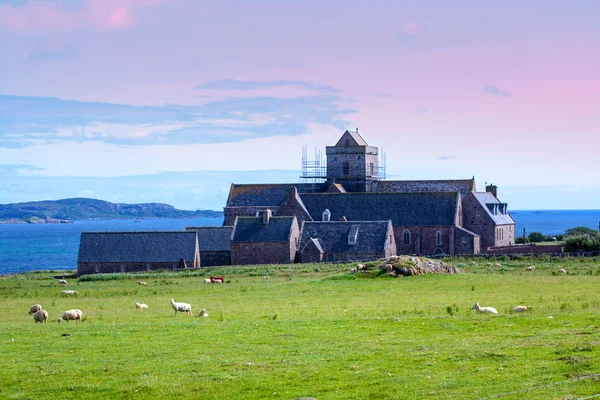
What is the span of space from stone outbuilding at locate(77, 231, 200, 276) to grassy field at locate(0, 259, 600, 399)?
3650cm

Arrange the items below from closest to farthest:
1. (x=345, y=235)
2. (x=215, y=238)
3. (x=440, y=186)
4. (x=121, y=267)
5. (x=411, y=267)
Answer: (x=411, y=267) < (x=121, y=267) < (x=345, y=235) < (x=215, y=238) < (x=440, y=186)

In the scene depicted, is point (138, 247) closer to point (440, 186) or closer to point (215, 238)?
point (215, 238)

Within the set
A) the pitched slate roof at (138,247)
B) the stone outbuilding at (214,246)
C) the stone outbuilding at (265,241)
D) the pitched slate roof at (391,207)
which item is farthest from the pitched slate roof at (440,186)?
the pitched slate roof at (138,247)

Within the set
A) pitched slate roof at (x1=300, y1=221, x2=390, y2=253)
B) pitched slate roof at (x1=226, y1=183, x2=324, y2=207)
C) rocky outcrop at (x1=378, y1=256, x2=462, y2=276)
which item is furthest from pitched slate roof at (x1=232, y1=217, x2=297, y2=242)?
rocky outcrop at (x1=378, y1=256, x2=462, y2=276)

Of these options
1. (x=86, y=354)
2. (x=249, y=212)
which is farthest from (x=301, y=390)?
(x=249, y=212)

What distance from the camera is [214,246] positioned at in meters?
87.0

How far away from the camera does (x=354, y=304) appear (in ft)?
121

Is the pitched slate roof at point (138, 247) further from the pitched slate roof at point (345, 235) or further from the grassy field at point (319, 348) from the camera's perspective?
the grassy field at point (319, 348)

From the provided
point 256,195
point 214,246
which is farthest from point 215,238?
point 256,195

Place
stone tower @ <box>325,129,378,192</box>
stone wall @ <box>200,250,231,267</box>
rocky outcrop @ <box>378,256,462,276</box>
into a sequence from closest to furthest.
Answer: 1. rocky outcrop @ <box>378,256,462,276</box>
2. stone wall @ <box>200,250,231,267</box>
3. stone tower @ <box>325,129,378,192</box>

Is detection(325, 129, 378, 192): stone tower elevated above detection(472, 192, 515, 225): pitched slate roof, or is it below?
above

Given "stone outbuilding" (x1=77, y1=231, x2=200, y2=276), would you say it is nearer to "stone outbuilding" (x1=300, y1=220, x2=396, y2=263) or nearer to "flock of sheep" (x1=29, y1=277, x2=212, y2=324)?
"stone outbuilding" (x1=300, y1=220, x2=396, y2=263)

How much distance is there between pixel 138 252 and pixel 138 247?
0.62 meters

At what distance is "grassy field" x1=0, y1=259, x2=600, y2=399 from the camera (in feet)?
62.5
